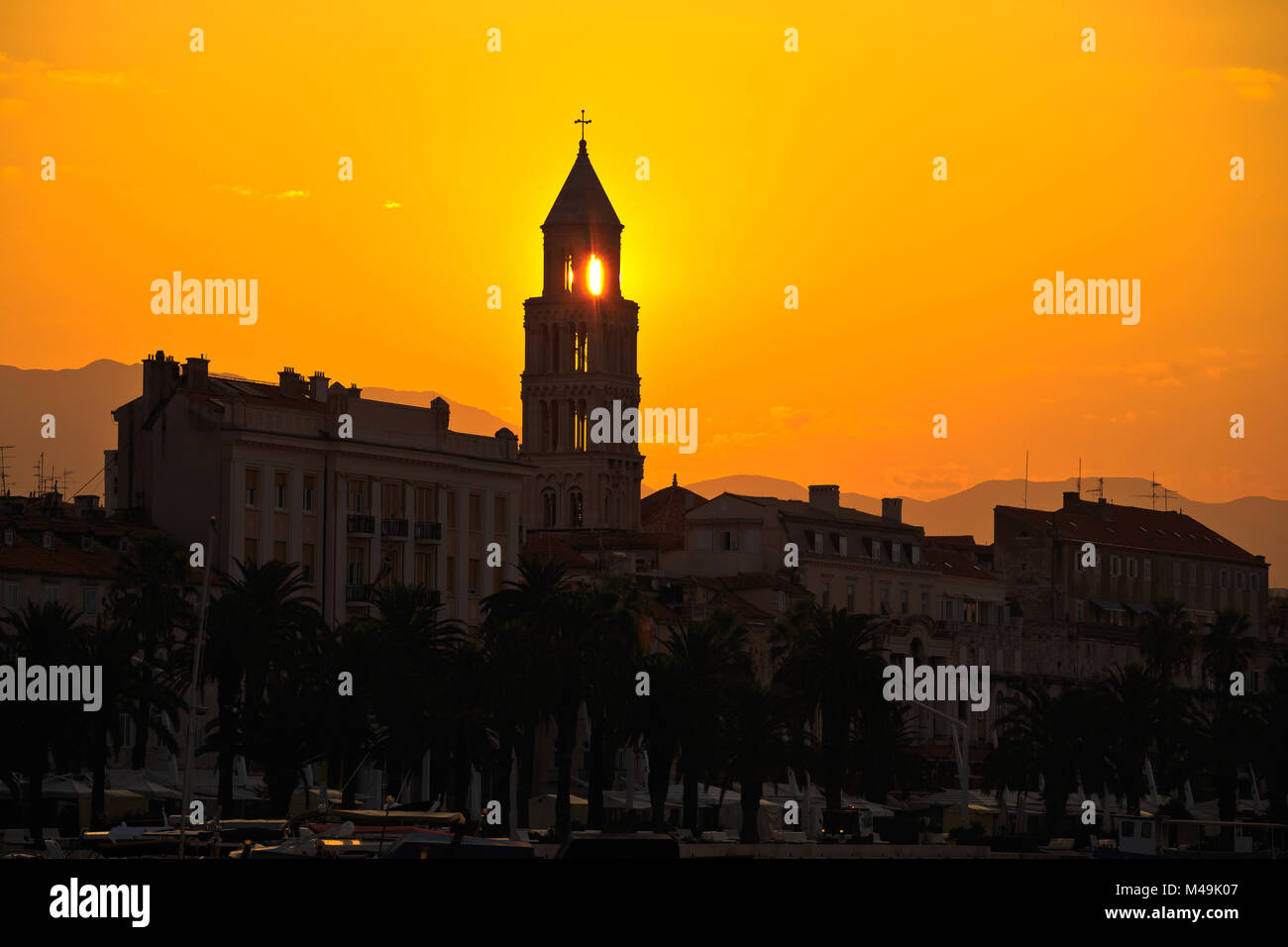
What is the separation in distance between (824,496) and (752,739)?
62.9 m

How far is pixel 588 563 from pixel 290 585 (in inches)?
2013

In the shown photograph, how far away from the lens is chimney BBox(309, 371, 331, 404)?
150625 millimetres

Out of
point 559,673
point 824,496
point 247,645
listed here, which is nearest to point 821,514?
point 824,496

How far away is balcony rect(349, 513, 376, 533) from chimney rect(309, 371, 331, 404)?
7.71 metres

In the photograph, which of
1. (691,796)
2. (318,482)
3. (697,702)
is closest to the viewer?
(691,796)

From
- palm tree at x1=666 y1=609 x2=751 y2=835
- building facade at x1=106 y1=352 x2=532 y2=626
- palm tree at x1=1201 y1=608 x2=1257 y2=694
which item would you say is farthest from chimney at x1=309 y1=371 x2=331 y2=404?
palm tree at x1=1201 y1=608 x2=1257 y2=694

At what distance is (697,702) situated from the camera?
125 m

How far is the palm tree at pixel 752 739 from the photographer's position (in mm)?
128750

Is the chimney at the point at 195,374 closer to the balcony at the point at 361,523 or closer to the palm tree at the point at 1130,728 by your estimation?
the balcony at the point at 361,523

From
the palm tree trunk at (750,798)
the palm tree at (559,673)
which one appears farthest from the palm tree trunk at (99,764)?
the palm tree trunk at (750,798)

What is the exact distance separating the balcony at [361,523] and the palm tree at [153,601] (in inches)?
617

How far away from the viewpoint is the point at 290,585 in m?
117

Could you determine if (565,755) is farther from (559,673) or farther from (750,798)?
(750,798)
